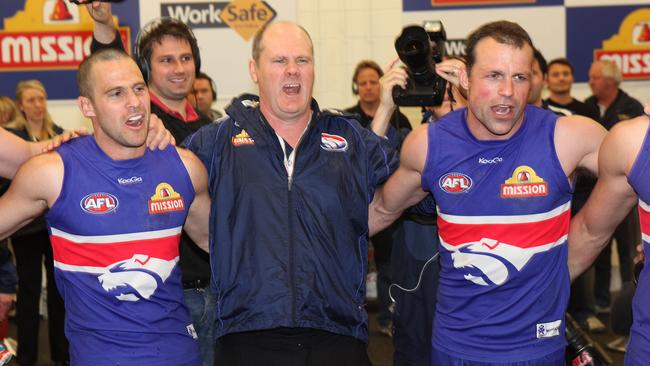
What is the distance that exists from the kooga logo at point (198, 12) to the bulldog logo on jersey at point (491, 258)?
565cm

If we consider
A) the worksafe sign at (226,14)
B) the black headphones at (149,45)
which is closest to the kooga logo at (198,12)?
the worksafe sign at (226,14)

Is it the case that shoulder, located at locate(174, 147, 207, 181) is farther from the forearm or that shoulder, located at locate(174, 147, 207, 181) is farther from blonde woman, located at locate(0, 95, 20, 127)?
blonde woman, located at locate(0, 95, 20, 127)

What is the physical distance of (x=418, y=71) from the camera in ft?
13.4

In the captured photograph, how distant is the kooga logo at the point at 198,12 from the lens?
880 centimetres

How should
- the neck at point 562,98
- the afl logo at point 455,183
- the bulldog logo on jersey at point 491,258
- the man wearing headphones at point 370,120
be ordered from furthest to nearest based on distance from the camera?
the neck at point 562,98, the man wearing headphones at point 370,120, the afl logo at point 455,183, the bulldog logo on jersey at point 491,258

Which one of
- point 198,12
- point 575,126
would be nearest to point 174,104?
point 575,126

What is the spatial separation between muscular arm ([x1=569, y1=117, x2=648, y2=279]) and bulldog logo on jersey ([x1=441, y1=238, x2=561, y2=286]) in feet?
0.68

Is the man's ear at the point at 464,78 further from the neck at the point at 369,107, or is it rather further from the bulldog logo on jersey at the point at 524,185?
the neck at the point at 369,107

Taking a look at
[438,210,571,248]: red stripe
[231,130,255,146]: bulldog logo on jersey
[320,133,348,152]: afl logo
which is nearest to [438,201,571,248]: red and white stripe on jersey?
[438,210,571,248]: red stripe

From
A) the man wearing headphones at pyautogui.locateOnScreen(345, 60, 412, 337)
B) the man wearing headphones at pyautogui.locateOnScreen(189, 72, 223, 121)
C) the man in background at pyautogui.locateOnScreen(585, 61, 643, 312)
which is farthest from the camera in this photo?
the man in background at pyautogui.locateOnScreen(585, 61, 643, 312)

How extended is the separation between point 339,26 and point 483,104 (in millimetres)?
5488

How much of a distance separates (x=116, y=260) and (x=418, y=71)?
1511 mm

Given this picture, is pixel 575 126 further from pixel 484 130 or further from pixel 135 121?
pixel 135 121

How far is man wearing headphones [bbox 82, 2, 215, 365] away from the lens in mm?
4285
